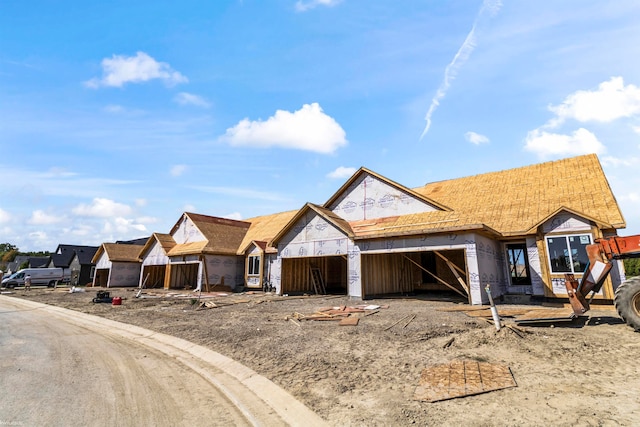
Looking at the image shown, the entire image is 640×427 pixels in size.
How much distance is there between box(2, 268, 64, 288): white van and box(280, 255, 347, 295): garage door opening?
3824 cm

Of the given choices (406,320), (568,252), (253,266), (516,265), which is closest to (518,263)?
(516,265)

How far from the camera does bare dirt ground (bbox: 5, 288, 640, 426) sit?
4359 mm

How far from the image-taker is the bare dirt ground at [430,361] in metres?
4.36

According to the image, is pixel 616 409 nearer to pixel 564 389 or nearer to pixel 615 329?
pixel 564 389

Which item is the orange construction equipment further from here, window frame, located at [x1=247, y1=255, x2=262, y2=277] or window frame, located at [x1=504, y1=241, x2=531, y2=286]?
window frame, located at [x1=247, y1=255, x2=262, y2=277]

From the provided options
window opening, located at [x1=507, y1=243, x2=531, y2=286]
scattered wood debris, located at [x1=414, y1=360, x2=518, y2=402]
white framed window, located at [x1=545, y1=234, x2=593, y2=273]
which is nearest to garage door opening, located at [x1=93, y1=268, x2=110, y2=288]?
window opening, located at [x1=507, y1=243, x2=531, y2=286]

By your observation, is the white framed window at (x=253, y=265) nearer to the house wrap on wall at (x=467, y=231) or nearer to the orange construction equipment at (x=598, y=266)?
the house wrap on wall at (x=467, y=231)

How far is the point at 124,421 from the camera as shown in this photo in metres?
4.52

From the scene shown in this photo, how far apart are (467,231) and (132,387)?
13758 millimetres

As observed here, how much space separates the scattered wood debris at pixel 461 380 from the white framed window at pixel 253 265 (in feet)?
70.3

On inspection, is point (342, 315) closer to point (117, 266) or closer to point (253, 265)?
point (253, 265)

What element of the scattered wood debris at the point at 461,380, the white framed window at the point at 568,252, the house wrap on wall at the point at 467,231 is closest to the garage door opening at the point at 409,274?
the house wrap on wall at the point at 467,231

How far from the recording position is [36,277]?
40906mm

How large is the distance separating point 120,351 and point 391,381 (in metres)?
7.53
